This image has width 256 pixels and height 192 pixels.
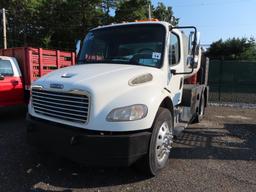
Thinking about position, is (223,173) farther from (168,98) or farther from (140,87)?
(140,87)

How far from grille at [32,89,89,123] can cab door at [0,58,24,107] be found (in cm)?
398

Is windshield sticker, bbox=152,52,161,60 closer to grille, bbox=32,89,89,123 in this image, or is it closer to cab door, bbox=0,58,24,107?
grille, bbox=32,89,89,123

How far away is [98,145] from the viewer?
3428 millimetres

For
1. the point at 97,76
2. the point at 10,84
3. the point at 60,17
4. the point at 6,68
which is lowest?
the point at 10,84

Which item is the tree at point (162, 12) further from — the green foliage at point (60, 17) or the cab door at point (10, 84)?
the cab door at point (10, 84)

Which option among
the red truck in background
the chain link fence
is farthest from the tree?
the red truck in background

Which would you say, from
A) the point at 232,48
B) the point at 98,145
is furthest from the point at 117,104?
the point at 232,48

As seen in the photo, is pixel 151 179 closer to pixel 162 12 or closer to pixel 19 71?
pixel 19 71

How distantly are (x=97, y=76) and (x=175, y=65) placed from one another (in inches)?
67.7

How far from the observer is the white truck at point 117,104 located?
347 centimetres

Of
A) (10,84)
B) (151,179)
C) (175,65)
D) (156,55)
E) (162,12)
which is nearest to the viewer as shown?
(151,179)

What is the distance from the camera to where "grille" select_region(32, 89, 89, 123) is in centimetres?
354

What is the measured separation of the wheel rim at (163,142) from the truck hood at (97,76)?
86 centimetres

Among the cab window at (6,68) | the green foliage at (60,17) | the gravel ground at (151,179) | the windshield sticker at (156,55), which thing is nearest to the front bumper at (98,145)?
the gravel ground at (151,179)
